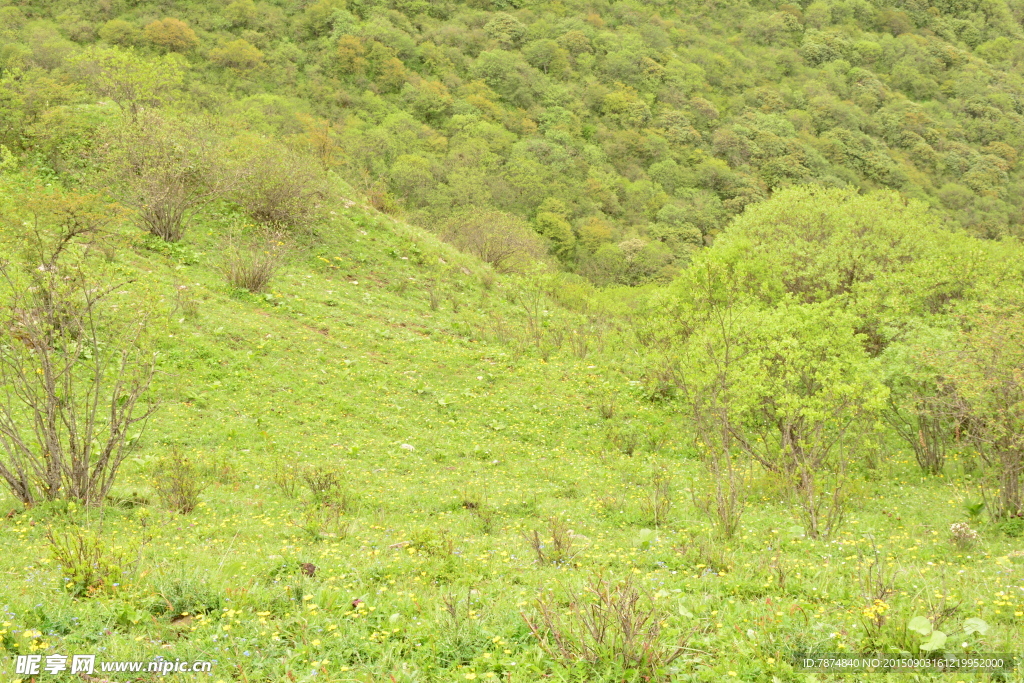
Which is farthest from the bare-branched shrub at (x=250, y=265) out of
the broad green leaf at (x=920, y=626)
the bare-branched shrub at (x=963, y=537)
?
the broad green leaf at (x=920, y=626)

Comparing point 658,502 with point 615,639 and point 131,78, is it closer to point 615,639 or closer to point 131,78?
point 615,639

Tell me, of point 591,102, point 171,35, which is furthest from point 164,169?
point 591,102

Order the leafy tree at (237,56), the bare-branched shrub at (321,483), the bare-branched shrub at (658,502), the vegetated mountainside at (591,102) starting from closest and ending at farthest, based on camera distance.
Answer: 1. the bare-branched shrub at (321,483)
2. the bare-branched shrub at (658,502)
3. the vegetated mountainside at (591,102)
4. the leafy tree at (237,56)

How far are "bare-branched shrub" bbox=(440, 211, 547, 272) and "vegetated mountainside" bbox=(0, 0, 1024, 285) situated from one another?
12.3 inches

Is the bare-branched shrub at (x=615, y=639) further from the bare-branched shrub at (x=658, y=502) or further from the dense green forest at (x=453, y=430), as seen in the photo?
the bare-branched shrub at (x=658, y=502)

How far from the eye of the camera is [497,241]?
99.9 ft

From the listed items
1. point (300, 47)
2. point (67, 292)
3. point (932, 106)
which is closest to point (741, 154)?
point (932, 106)

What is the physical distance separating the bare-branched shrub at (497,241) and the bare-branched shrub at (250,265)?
1181 centimetres

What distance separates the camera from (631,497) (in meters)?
11.2

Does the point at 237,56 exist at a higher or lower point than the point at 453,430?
higher

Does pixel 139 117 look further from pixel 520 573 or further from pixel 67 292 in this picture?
pixel 520 573

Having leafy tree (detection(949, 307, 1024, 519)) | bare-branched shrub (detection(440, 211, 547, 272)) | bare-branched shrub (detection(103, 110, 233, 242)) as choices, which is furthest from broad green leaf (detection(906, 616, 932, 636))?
bare-branched shrub (detection(440, 211, 547, 272))

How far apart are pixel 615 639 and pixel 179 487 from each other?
671 centimetres

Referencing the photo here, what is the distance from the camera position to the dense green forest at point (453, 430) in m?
4.74
